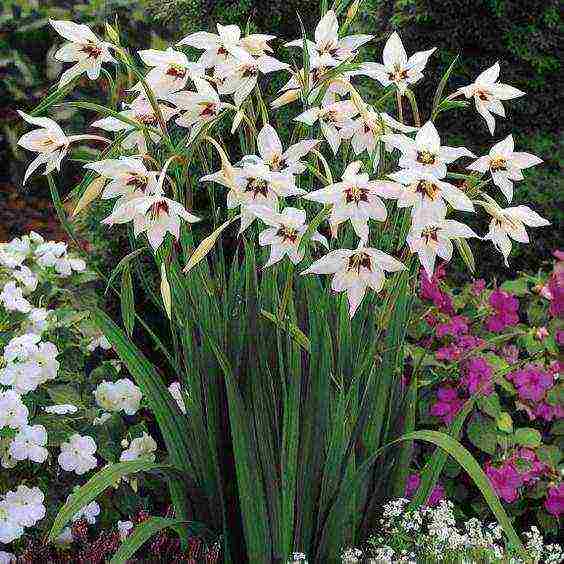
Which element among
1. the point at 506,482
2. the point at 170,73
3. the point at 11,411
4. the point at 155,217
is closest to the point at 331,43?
the point at 170,73

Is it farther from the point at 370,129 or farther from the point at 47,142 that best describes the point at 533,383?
the point at 47,142

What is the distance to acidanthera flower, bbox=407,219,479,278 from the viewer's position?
70.8 inches

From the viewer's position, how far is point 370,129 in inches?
78.6

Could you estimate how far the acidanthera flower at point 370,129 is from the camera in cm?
193

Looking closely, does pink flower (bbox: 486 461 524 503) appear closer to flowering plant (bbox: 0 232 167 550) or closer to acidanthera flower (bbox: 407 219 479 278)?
flowering plant (bbox: 0 232 167 550)

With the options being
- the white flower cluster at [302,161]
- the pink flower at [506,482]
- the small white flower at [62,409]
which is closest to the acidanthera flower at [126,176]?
the white flower cluster at [302,161]

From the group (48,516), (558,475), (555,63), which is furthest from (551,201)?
(48,516)

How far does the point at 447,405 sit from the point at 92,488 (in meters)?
1.26

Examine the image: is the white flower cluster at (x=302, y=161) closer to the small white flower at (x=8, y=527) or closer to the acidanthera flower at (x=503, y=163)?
the acidanthera flower at (x=503, y=163)

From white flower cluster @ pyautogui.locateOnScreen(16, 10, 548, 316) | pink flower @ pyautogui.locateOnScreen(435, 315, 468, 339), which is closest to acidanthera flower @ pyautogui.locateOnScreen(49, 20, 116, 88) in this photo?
white flower cluster @ pyautogui.locateOnScreen(16, 10, 548, 316)

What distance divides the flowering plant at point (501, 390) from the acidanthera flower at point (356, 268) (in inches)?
36.3

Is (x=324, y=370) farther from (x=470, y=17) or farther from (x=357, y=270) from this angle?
(x=470, y=17)

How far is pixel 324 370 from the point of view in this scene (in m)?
2.06

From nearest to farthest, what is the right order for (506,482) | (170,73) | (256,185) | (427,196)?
(427,196) < (256,185) < (170,73) < (506,482)
